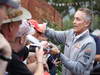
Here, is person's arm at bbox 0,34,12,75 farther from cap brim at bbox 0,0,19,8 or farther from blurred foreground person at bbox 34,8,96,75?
blurred foreground person at bbox 34,8,96,75

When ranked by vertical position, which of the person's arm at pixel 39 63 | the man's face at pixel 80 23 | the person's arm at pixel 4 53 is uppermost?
the person's arm at pixel 4 53

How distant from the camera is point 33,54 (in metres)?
3.62

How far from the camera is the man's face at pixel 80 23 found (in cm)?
525

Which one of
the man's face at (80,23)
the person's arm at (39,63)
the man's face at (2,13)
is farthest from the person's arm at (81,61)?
the man's face at (2,13)

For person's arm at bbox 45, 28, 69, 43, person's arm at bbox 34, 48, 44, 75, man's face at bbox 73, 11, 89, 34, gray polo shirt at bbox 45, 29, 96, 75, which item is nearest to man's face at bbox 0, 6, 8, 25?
person's arm at bbox 34, 48, 44, 75

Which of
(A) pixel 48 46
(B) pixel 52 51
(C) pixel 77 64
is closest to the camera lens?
(A) pixel 48 46

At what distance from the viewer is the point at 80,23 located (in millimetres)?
5262

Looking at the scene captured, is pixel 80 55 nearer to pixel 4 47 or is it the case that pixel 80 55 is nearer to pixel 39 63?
pixel 39 63

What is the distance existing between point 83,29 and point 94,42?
223 mm

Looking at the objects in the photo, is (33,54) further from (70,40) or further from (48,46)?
(70,40)

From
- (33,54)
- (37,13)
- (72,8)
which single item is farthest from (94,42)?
(72,8)

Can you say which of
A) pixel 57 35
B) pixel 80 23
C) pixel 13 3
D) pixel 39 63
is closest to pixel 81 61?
pixel 80 23

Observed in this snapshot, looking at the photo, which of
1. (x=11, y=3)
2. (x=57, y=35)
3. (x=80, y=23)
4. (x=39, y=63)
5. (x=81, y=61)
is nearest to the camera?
(x=11, y=3)

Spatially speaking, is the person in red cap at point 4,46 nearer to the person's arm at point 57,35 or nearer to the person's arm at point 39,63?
the person's arm at point 39,63
